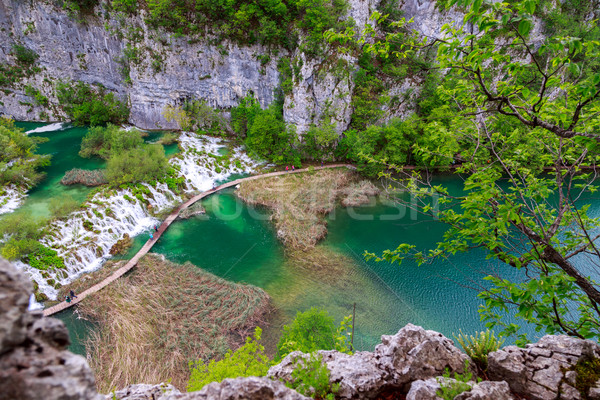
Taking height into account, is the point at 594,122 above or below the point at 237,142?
above

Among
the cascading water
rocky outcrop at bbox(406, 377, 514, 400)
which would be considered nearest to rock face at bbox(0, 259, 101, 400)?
rocky outcrop at bbox(406, 377, 514, 400)

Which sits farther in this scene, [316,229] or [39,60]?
[39,60]

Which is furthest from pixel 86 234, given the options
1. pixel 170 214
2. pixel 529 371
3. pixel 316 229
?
pixel 529 371

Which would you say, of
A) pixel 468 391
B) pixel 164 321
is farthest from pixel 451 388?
pixel 164 321

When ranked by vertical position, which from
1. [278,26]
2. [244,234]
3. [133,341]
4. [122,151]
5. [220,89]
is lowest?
[133,341]

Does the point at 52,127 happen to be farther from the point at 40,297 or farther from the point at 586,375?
the point at 586,375

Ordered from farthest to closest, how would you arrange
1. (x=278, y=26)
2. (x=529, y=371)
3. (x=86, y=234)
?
(x=278, y=26) → (x=86, y=234) → (x=529, y=371)

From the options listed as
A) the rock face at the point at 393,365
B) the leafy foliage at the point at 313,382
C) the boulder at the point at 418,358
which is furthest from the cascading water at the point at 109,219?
the boulder at the point at 418,358

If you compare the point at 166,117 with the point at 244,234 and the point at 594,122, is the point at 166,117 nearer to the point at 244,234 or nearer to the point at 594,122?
the point at 244,234
